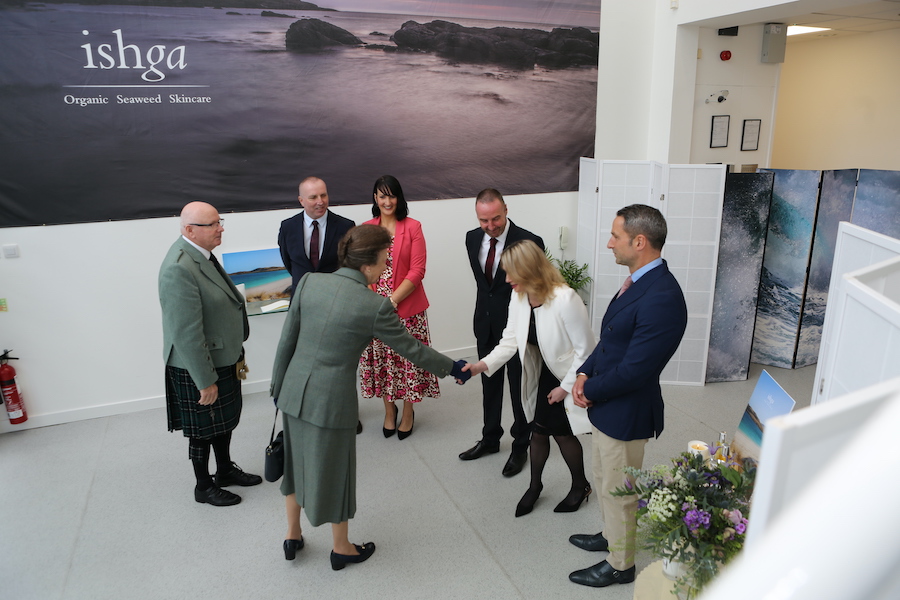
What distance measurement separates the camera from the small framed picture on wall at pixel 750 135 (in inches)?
228

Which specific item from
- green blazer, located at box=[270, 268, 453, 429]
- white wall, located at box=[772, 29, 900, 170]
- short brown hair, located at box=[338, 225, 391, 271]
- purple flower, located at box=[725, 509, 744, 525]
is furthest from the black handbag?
white wall, located at box=[772, 29, 900, 170]

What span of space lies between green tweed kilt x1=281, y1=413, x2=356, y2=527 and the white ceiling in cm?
516

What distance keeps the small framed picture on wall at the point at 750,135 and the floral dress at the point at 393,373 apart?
12.0 ft

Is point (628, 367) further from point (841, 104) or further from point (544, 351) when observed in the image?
point (841, 104)

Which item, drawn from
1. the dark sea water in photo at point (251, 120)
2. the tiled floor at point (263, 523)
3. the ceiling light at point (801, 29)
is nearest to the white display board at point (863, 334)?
the tiled floor at point (263, 523)

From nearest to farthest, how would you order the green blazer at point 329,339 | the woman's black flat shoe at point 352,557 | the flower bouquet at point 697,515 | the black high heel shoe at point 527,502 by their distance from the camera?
1. the flower bouquet at point 697,515
2. the green blazer at point 329,339
3. the woman's black flat shoe at point 352,557
4. the black high heel shoe at point 527,502

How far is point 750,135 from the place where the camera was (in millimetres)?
5836

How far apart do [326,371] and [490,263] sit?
1.41 m

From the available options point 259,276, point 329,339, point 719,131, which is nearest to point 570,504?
point 329,339

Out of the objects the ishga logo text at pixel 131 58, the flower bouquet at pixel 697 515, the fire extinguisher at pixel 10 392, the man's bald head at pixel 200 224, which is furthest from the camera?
the fire extinguisher at pixel 10 392

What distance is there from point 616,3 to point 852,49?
364cm

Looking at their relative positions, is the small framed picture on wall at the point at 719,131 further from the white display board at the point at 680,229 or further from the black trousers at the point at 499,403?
the black trousers at the point at 499,403

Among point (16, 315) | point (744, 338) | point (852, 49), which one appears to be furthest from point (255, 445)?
→ point (852, 49)

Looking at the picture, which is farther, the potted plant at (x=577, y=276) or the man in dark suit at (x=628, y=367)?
the potted plant at (x=577, y=276)
